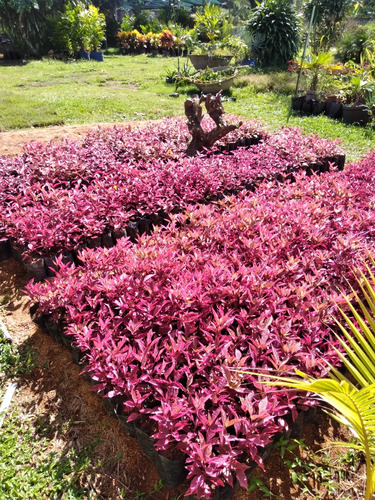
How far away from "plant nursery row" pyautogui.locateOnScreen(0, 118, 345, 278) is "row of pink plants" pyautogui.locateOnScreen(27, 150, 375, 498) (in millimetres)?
515

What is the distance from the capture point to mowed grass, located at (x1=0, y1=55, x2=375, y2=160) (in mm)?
8211

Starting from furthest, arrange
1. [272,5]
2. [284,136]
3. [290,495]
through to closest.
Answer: [272,5], [284,136], [290,495]

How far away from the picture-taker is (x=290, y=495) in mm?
1822

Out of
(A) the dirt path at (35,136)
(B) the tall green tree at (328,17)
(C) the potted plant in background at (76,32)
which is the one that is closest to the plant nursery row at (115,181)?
(A) the dirt path at (35,136)

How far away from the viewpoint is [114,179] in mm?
4141

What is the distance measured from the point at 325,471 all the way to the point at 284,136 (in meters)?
5.11

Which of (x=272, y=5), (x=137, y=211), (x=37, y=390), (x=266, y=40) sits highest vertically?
(x=272, y=5)

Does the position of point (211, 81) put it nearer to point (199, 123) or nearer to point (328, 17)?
point (199, 123)

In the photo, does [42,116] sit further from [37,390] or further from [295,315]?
[295,315]

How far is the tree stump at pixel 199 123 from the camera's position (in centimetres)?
519

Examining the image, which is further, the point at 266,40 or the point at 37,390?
the point at 266,40

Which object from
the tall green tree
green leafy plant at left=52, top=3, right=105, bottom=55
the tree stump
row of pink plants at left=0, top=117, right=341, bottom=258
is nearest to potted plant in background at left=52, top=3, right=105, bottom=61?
green leafy plant at left=52, top=3, right=105, bottom=55

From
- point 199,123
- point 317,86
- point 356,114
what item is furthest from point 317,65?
point 199,123

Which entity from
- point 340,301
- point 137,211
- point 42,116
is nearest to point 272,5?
point 42,116
